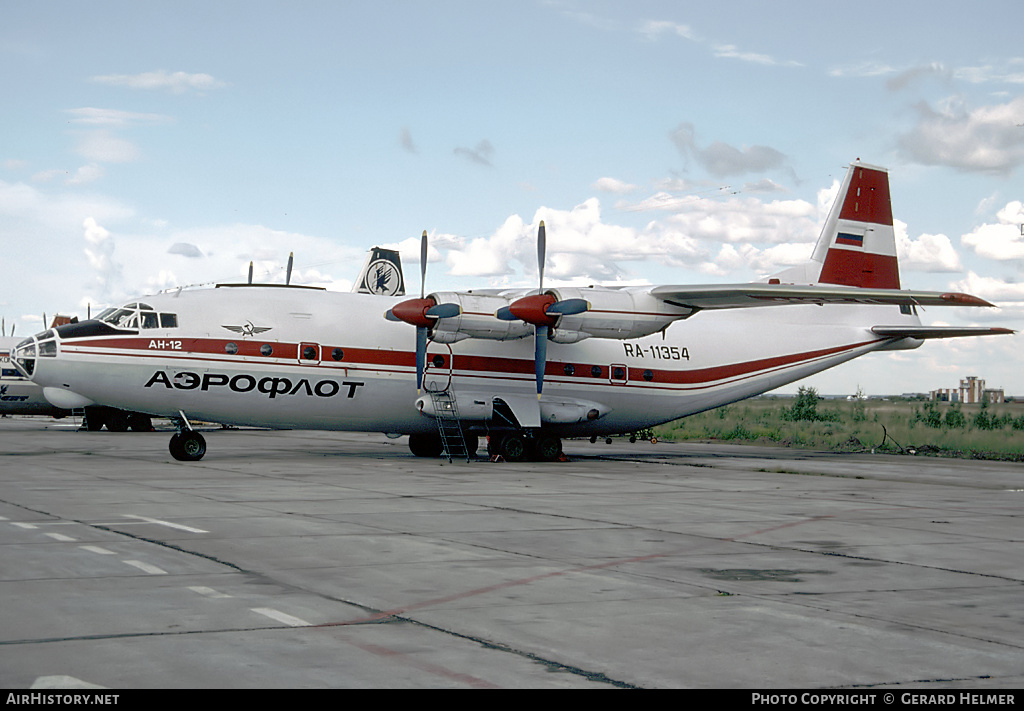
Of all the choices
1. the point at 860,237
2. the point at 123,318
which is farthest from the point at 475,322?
the point at 860,237

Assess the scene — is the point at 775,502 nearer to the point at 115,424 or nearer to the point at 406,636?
the point at 406,636

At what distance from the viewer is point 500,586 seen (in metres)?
8.90

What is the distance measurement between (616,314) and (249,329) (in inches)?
373

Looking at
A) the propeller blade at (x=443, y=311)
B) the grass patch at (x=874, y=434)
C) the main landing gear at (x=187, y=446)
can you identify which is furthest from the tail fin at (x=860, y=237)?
the main landing gear at (x=187, y=446)

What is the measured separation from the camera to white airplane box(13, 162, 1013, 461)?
2388cm

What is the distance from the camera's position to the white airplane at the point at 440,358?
940 inches

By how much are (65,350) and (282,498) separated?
10.2 m

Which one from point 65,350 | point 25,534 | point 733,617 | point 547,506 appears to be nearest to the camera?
point 733,617

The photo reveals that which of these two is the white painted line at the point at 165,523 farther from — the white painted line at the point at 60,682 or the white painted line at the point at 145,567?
the white painted line at the point at 60,682

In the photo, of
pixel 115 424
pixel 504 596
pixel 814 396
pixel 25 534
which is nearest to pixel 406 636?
pixel 504 596

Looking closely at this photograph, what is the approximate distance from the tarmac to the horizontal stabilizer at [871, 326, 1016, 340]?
1127cm

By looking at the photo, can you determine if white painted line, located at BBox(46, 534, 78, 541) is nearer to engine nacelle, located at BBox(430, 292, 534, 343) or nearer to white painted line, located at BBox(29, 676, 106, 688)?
white painted line, located at BBox(29, 676, 106, 688)

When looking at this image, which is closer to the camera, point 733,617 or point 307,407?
point 733,617
